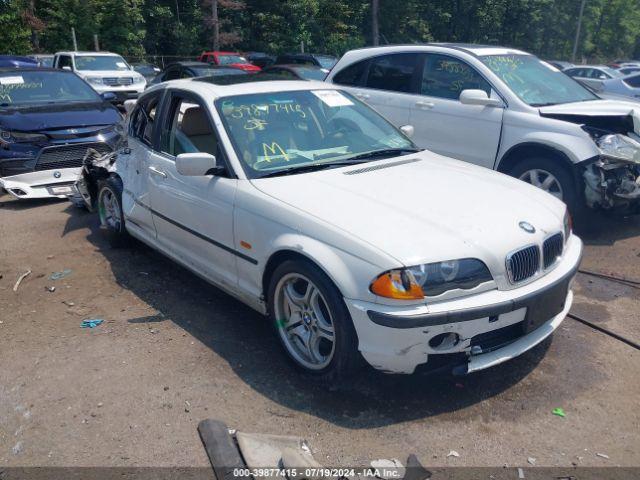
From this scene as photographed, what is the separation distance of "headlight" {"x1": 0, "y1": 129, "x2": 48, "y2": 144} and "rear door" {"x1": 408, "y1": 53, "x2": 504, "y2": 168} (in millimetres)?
4720

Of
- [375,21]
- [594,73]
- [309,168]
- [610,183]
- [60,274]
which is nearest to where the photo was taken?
[309,168]

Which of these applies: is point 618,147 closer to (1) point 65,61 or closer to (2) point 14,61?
(1) point 65,61

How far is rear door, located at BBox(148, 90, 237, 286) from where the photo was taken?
403 centimetres

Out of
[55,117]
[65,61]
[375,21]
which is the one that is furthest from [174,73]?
[375,21]

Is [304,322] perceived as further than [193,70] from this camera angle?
No

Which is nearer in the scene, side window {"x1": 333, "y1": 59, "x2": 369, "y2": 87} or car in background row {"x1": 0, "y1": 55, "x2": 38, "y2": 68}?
side window {"x1": 333, "y1": 59, "x2": 369, "y2": 87}

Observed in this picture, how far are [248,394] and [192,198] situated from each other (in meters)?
1.53

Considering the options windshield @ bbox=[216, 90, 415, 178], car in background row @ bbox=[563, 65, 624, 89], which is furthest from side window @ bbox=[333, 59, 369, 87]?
car in background row @ bbox=[563, 65, 624, 89]

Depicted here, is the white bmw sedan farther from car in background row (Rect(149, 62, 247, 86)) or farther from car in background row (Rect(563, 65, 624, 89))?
car in background row (Rect(563, 65, 624, 89))

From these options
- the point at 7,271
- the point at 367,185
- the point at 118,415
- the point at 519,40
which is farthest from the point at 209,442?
the point at 519,40

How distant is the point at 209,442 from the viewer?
3066mm

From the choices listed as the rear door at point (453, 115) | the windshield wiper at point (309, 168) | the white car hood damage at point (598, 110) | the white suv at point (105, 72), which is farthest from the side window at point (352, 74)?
the white suv at point (105, 72)

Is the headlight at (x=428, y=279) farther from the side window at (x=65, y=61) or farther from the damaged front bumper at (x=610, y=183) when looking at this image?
the side window at (x=65, y=61)

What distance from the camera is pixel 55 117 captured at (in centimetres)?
799
